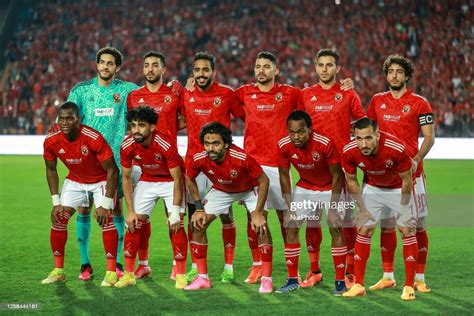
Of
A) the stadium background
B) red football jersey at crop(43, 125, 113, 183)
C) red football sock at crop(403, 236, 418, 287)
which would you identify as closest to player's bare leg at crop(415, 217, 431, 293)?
red football sock at crop(403, 236, 418, 287)

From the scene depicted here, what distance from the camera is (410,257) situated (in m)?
6.69

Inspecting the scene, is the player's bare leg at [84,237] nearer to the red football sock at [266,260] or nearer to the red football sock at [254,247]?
the red football sock at [254,247]

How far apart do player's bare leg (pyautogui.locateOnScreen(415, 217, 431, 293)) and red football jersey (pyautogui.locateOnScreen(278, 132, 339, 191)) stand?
861 mm

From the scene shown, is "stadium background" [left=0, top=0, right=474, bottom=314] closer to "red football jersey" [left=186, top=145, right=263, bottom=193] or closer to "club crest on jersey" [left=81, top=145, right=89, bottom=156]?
"club crest on jersey" [left=81, top=145, right=89, bottom=156]

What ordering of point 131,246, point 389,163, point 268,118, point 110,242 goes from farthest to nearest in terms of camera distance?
point 268,118 → point 110,242 → point 131,246 → point 389,163

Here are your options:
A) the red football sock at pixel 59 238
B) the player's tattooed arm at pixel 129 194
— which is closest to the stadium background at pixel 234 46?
the red football sock at pixel 59 238

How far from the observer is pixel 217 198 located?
7137 mm

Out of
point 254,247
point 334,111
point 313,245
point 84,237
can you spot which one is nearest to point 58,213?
point 84,237

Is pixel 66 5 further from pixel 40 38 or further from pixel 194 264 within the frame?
pixel 194 264

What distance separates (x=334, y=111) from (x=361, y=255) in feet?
4.29

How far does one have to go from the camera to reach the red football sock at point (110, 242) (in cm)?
727

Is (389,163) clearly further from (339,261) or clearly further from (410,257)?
(339,261)

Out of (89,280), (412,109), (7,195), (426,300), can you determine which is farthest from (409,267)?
(7,195)

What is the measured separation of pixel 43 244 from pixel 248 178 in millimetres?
3161
